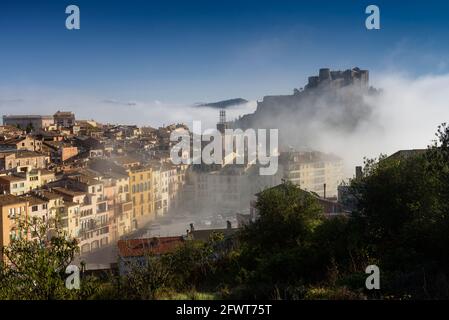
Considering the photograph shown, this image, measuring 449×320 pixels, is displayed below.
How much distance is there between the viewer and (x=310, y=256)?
26.7 ft

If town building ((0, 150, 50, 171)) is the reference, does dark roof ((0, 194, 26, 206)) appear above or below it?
below

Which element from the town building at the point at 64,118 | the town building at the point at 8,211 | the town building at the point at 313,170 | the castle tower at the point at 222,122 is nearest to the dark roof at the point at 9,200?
the town building at the point at 8,211

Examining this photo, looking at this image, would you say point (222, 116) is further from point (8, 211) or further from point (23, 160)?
point (8, 211)

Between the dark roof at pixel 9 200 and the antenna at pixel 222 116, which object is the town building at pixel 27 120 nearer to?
the antenna at pixel 222 116

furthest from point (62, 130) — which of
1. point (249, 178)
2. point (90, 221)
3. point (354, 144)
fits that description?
point (354, 144)

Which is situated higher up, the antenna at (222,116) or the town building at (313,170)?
the antenna at (222,116)

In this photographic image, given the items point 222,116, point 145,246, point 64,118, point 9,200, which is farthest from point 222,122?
point 145,246

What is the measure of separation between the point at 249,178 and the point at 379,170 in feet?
100.0

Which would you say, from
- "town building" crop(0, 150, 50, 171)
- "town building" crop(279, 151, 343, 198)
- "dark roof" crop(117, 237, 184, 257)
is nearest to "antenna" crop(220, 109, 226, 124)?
"town building" crop(279, 151, 343, 198)

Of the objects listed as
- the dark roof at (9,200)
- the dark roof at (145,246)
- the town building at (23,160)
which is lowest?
the dark roof at (145,246)

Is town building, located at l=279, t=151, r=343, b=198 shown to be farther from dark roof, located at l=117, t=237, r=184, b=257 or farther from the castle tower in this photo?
dark roof, located at l=117, t=237, r=184, b=257

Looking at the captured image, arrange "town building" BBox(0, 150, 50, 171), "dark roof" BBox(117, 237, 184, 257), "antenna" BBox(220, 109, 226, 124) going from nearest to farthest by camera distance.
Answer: "dark roof" BBox(117, 237, 184, 257) → "town building" BBox(0, 150, 50, 171) → "antenna" BBox(220, 109, 226, 124)

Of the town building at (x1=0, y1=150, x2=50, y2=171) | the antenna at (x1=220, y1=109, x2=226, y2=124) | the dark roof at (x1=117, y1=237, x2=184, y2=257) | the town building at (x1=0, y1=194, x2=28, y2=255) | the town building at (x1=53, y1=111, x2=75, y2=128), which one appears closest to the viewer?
the dark roof at (x1=117, y1=237, x2=184, y2=257)
